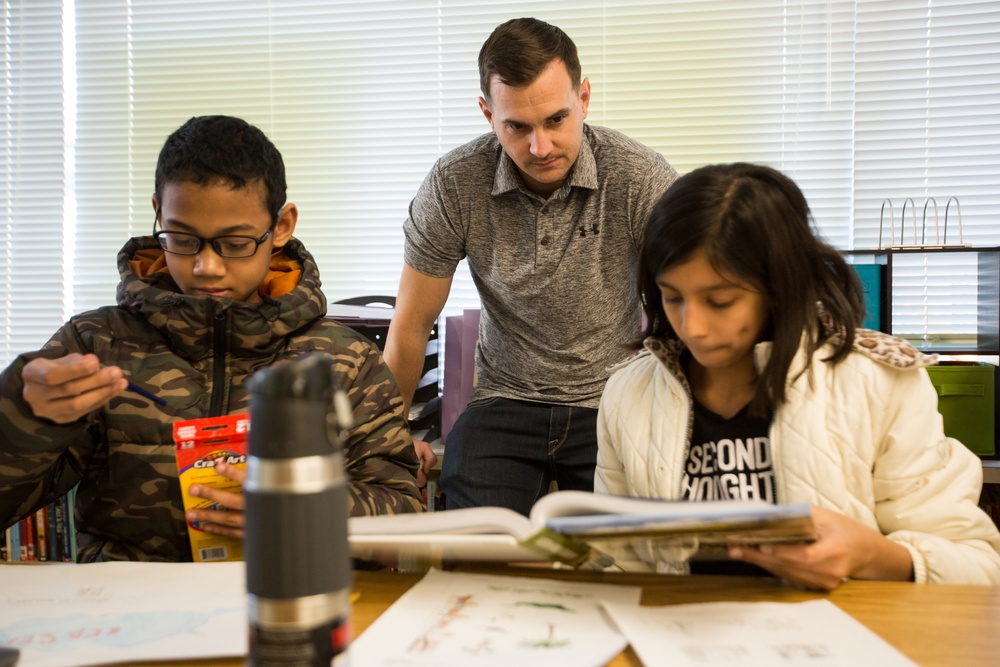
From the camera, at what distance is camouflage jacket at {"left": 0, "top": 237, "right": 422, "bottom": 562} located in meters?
1.19

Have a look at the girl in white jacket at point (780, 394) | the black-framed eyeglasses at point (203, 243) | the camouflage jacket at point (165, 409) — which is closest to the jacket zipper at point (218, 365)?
the camouflage jacket at point (165, 409)

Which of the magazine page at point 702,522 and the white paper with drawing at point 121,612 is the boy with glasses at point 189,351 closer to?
the white paper with drawing at point 121,612

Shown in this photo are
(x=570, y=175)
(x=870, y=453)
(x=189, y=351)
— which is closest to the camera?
(x=870, y=453)

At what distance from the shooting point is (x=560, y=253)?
201cm

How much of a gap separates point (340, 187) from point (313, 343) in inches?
77.4

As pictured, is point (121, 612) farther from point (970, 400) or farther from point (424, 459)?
point (970, 400)

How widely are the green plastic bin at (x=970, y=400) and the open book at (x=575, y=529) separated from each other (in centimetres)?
161

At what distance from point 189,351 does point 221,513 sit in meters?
0.31

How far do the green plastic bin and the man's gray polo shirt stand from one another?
84cm

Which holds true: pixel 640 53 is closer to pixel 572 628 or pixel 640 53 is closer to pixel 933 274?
pixel 933 274

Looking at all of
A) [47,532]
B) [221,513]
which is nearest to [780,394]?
[221,513]

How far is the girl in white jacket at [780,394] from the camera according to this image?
1.09m

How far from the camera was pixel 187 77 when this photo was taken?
3.30m

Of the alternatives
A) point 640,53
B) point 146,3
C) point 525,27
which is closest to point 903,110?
point 640,53
